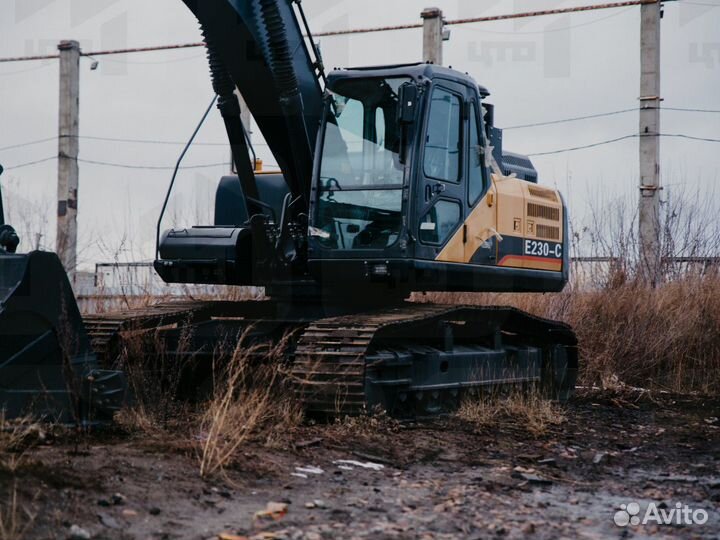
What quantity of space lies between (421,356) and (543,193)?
9.43 feet

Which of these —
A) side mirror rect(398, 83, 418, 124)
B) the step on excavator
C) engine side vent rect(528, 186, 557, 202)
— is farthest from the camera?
engine side vent rect(528, 186, 557, 202)

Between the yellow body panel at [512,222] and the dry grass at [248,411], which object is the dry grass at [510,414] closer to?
the yellow body panel at [512,222]

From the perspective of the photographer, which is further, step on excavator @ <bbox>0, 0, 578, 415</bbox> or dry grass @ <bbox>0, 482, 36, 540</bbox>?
step on excavator @ <bbox>0, 0, 578, 415</bbox>

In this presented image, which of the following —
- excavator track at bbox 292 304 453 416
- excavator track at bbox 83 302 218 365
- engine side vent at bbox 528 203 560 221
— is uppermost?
engine side vent at bbox 528 203 560 221

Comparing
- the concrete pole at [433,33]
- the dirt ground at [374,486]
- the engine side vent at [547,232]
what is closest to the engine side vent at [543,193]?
the engine side vent at [547,232]

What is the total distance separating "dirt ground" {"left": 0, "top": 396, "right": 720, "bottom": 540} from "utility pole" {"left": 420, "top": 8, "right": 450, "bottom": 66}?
10.7 metres

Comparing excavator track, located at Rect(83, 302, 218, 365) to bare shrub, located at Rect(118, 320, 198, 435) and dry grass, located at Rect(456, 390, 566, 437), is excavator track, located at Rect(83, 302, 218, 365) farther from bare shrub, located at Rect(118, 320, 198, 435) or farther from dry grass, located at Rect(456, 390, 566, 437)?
dry grass, located at Rect(456, 390, 566, 437)

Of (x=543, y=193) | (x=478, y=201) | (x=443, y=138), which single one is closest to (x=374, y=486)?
(x=443, y=138)

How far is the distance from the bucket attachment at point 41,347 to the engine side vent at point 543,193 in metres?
5.54

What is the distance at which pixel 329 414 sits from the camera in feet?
27.5

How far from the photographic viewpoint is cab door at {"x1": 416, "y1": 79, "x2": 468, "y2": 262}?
9.12 m

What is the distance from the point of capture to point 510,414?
32.1ft

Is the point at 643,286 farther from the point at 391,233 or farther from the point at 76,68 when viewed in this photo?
the point at 76,68

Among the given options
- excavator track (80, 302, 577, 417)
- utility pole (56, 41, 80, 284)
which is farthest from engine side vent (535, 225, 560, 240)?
utility pole (56, 41, 80, 284)
